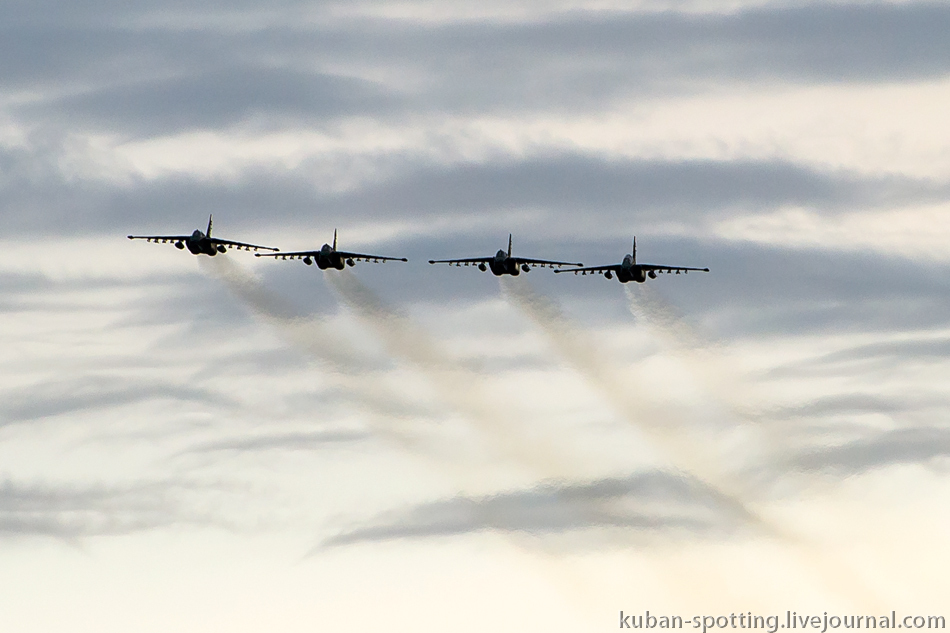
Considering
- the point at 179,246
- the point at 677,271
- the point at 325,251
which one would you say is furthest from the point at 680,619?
the point at 179,246

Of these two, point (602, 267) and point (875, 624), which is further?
point (602, 267)

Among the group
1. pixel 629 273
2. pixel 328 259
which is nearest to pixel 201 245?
pixel 328 259

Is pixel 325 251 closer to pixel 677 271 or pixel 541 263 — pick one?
pixel 541 263

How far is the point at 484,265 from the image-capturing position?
184625mm

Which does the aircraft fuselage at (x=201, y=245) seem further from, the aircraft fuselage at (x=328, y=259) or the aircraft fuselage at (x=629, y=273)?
the aircraft fuselage at (x=629, y=273)

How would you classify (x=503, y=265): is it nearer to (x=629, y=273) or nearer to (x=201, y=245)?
(x=629, y=273)

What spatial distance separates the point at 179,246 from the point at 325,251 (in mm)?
16658

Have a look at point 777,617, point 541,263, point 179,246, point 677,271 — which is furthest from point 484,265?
point 777,617

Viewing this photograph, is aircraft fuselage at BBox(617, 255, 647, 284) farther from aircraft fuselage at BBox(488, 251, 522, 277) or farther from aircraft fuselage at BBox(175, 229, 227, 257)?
aircraft fuselage at BBox(175, 229, 227, 257)

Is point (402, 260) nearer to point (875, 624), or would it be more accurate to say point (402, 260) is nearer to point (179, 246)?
point (179, 246)

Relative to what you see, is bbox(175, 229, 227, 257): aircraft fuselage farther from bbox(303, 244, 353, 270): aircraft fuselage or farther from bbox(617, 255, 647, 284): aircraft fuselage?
bbox(617, 255, 647, 284): aircraft fuselage

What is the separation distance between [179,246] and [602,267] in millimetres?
45037

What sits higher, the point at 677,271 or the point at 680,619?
the point at 677,271

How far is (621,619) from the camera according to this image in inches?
7264
